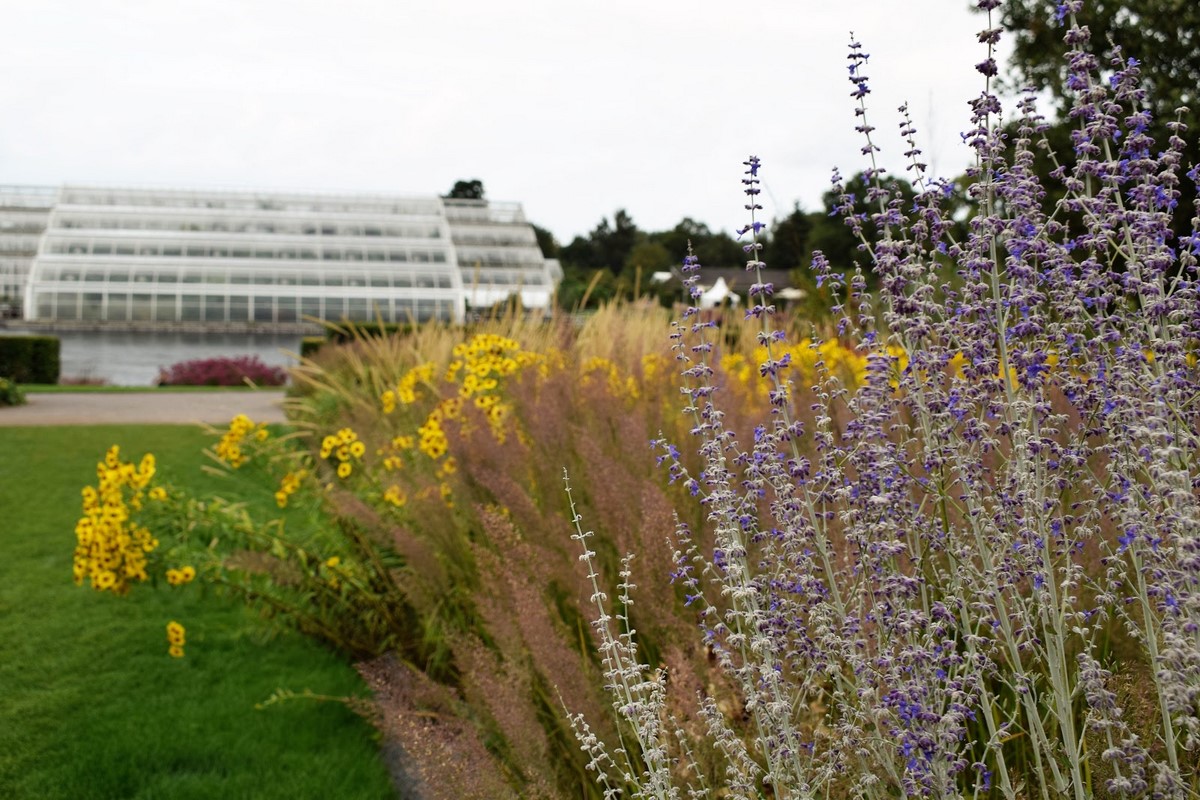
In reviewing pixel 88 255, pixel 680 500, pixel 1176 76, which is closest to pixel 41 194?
pixel 88 255

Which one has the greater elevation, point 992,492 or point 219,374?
point 992,492

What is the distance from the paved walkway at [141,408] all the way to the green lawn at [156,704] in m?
5.96

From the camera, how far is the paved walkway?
1338cm

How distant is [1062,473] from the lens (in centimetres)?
166

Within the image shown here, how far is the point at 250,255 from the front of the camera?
3647 centimetres

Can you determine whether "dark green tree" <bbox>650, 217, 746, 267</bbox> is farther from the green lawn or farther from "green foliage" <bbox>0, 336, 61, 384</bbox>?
the green lawn

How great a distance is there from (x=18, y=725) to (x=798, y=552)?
379 centimetres

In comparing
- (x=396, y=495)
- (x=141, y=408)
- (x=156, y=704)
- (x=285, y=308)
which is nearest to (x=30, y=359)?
(x=141, y=408)

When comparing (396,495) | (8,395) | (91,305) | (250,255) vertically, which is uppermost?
(250,255)

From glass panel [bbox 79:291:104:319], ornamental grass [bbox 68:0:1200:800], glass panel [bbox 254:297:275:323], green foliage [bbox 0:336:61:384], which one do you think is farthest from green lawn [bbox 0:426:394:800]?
glass panel [bbox 79:291:104:319]

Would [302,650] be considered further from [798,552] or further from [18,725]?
[798,552]

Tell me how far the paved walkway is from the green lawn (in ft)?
19.6

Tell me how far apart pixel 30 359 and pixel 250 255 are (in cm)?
1591

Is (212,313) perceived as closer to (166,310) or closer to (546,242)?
(166,310)
